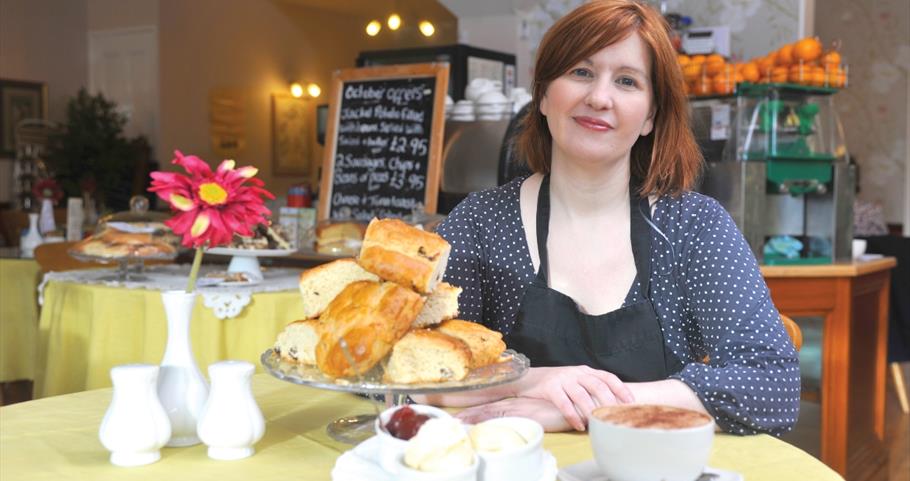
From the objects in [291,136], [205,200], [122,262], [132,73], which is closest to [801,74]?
[122,262]

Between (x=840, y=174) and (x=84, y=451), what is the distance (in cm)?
394

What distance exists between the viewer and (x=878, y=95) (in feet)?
31.3

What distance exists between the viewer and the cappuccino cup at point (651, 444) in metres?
0.96

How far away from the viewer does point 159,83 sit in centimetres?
1049

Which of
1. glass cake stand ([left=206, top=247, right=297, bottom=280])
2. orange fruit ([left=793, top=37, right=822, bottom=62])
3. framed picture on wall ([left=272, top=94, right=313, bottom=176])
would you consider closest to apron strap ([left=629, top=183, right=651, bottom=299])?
glass cake stand ([left=206, top=247, right=297, bottom=280])

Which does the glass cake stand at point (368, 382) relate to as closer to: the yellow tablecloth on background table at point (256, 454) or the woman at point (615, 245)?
the yellow tablecloth on background table at point (256, 454)

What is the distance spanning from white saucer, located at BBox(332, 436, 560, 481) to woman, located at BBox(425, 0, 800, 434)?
471 millimetres

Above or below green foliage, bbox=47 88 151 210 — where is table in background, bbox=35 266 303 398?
below

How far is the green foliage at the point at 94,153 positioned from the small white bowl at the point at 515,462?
925cm

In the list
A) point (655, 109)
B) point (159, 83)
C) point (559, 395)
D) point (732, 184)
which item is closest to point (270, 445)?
point (559, 395)

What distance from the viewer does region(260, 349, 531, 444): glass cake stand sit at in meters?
1.18

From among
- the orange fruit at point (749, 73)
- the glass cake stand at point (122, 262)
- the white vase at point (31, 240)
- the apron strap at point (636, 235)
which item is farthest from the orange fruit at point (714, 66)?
the white vase at point (31, 240)

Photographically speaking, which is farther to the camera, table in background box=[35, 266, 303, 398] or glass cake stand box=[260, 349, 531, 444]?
table in background box=[35, 266, 303, 398]

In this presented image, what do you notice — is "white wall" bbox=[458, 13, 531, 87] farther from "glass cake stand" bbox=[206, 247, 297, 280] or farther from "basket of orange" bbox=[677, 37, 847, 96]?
"glass cake stand" bbox=[206, 247, 297, 280]
